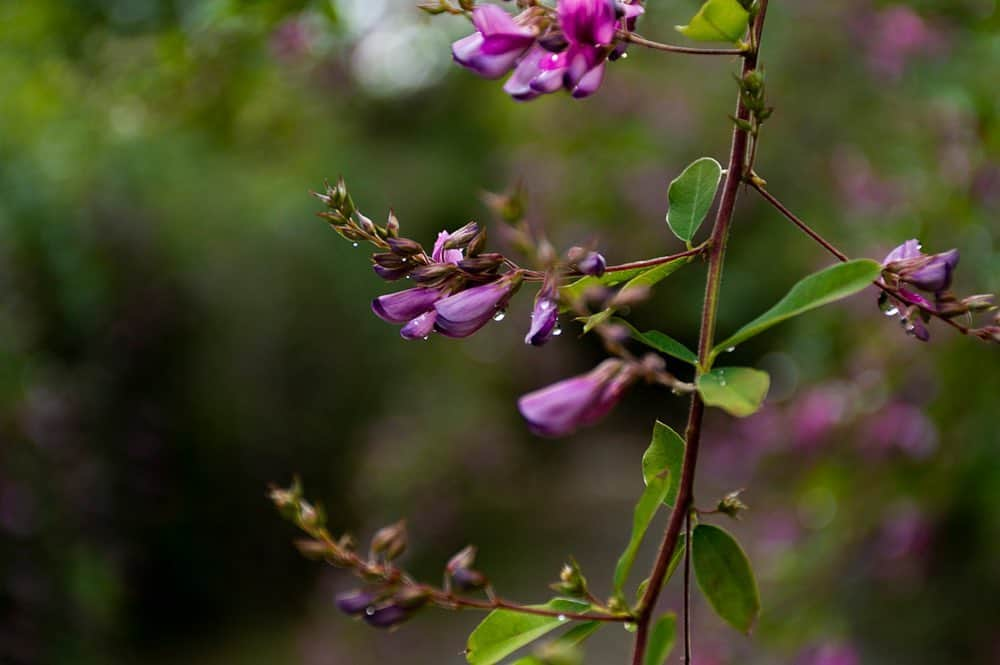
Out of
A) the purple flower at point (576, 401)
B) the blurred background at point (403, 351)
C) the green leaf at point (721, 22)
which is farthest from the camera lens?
the blurred background at point (403, 351)

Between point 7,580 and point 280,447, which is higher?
point 7,580

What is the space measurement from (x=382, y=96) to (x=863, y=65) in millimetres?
3762

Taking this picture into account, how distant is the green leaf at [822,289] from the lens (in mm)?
556

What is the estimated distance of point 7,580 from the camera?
3.48 meters

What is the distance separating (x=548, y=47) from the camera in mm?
563

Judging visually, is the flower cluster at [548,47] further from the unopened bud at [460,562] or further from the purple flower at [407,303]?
the unopened bud at [460,562]

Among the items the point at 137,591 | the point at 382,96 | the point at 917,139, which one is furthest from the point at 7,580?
the point at 382,96

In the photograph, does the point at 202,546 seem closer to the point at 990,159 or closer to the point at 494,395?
the point at 494,395

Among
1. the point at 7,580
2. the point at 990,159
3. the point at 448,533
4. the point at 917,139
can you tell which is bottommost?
the point at 448,533

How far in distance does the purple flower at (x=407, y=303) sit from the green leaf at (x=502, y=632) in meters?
0.20

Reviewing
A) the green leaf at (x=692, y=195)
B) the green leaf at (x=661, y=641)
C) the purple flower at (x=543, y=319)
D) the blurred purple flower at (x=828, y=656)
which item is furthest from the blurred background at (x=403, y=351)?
the green leaf at (x=661, y=641)

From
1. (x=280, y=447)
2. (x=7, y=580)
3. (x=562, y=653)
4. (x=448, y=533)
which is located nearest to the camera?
(x=562, y=653)

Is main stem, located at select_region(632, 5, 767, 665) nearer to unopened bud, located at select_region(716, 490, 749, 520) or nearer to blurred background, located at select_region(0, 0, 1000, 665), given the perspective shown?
unopened bud, located at select_region(716, 490, 749, 520)

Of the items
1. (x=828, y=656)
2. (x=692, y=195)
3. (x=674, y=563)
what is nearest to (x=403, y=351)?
(x=828, y=656)
